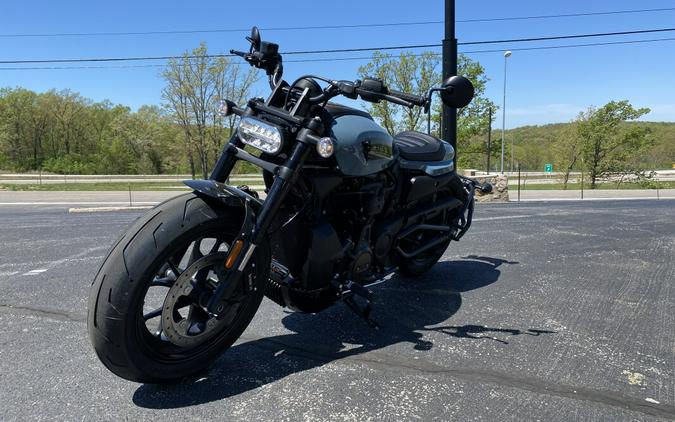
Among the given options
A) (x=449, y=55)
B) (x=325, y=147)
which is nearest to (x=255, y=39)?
(x=325, y=147)

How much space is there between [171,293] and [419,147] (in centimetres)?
230

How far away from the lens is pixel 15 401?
220 centimetres

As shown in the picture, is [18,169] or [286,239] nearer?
[286,239]

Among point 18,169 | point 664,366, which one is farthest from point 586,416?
point 18,169

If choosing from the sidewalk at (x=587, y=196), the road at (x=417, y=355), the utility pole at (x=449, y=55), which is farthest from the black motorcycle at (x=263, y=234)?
the sidewalk at (x=587, y=196)

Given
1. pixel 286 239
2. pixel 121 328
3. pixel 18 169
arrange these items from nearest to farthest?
pixel 121 328 < pixel 286 239 < pixel 18 169

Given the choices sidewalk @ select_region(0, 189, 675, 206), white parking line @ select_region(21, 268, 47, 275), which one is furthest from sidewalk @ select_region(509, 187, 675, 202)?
white parking line @ select_region(21, 268, 47, 275)

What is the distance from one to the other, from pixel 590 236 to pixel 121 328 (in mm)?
6290

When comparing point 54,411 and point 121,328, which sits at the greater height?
point 121,328

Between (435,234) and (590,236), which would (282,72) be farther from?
(590,236)

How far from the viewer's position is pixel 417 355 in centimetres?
281

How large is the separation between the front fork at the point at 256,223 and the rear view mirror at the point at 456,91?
3.02 ft

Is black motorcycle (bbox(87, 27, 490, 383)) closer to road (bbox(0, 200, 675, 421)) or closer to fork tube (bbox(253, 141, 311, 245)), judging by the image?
fork tube (bbox(253, 141, 311, 245))

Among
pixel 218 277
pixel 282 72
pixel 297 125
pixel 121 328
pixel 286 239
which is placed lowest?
pixel 121 328
